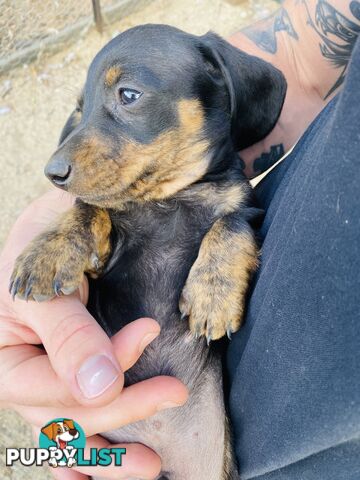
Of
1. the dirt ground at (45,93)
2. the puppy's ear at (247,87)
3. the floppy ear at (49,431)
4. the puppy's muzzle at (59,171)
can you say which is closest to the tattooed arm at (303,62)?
the puppy's ear at (247,87)

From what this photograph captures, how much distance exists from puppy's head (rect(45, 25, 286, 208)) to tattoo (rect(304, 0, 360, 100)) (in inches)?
20.8

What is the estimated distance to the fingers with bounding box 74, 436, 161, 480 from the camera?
1.85 meters

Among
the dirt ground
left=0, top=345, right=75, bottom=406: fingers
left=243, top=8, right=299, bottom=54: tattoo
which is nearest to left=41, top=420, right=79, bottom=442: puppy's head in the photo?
left=0, top=345, right=75, bottom=406: fingers

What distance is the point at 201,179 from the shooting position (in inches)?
87.4

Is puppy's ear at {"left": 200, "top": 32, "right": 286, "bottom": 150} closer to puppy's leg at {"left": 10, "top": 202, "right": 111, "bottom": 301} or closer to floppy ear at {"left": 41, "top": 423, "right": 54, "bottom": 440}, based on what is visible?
puppy's leg at {"left": 10, "top": 202, "right": 111, "bottom": 301}

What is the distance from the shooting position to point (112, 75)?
207cm

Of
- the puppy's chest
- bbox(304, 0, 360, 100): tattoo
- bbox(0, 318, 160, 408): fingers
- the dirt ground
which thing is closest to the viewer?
bbox(0, 318, 160, 408): fingers

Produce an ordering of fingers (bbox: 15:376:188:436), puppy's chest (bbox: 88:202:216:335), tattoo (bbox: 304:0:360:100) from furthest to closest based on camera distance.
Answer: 1. tattoo (bbox: 304:0:360:100)
2. puppy's chest (bbox: 88:202:216:335)
3. fingers (bbox: 15:376:188:436)

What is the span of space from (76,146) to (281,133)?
1.19 metres

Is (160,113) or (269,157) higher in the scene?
(160,113)

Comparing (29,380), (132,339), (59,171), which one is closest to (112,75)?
(59,171)

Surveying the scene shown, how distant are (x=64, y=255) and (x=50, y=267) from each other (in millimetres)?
72

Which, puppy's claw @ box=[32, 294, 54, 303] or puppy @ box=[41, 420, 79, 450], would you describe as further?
puppy @ box=[41, 420, 79, 450]

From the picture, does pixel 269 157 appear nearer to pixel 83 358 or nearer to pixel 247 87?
pixel 247 87
